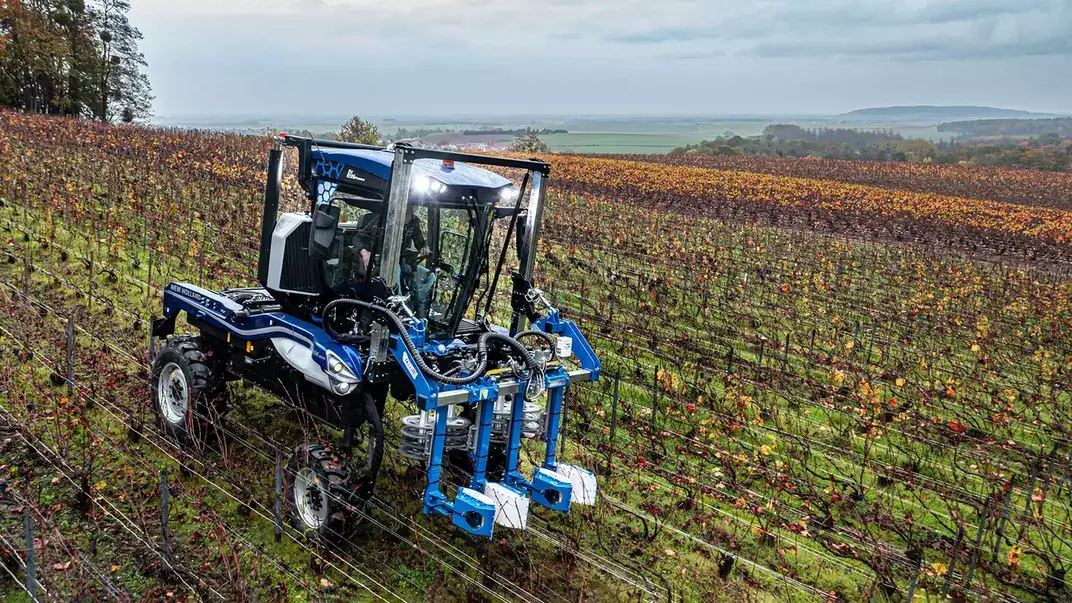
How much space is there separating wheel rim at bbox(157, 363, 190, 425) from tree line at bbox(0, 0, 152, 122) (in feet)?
108

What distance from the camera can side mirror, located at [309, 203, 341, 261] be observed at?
669 cm

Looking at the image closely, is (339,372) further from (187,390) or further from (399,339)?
(187,390)

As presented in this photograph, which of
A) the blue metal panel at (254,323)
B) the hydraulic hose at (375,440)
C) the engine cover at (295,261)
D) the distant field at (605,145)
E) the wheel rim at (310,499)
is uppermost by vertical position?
the distant field at (605,145)

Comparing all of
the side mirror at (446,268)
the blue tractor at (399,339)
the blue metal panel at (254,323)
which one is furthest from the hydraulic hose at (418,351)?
the side mirror at (446,268)

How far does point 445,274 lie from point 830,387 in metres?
6.03

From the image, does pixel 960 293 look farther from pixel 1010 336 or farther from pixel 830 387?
pixel 830 387

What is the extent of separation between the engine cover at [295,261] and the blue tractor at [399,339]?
0.04ft

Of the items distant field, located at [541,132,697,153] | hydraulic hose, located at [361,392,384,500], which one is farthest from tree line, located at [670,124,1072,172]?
hydraulic hose, located at [361,392,384,500]

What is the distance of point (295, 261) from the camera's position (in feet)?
22.7

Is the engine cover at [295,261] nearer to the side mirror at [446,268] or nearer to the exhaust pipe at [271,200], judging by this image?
the exhaust pipe at [271,200]

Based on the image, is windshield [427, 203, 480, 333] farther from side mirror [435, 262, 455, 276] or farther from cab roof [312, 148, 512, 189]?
cab roof [312, 148, 512, 189]

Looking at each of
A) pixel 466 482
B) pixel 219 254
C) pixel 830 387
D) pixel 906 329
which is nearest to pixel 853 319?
pixel 906 329

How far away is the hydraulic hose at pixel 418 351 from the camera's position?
18.7 feet

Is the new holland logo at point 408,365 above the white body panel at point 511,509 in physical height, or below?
above
